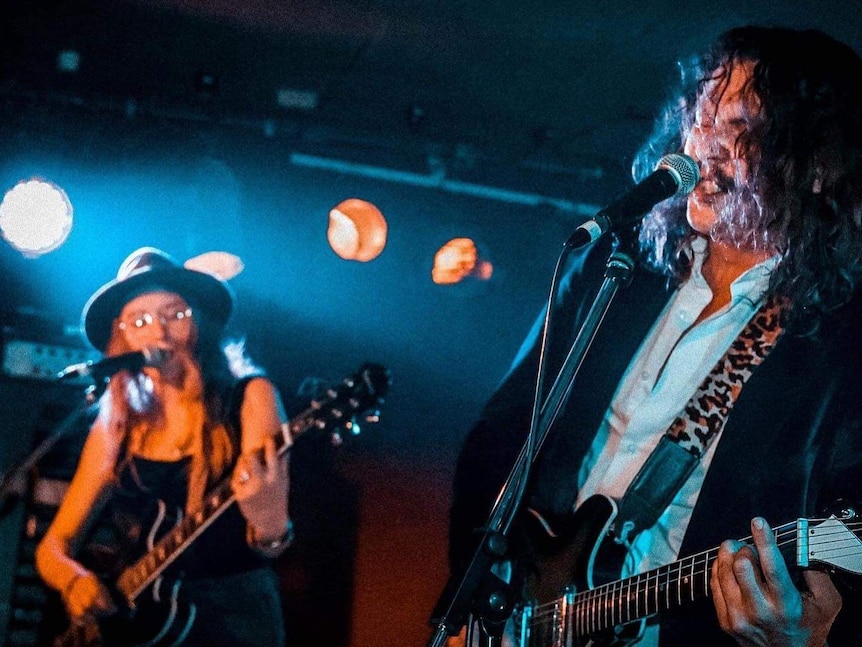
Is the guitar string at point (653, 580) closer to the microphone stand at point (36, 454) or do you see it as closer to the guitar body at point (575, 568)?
the guitar body at point (575, 568)

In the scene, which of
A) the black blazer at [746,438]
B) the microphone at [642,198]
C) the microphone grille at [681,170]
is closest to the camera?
the microphone at [642,198]

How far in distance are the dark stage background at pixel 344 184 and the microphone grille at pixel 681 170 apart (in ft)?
6.30

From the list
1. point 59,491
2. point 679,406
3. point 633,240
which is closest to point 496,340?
point 59,491

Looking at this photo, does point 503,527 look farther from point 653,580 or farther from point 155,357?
point 155,357

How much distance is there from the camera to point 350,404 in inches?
146

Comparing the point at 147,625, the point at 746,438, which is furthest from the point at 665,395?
the point at 147,625

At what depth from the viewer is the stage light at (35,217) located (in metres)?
3.92

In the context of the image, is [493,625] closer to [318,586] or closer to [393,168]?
[318,586]

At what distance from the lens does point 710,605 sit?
81.5 inches

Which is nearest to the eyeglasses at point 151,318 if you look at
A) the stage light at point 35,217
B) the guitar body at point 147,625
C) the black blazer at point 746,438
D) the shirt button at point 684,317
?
the stage light at point 35,217

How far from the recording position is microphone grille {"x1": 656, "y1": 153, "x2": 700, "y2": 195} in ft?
5.82

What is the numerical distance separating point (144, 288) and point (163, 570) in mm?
1177

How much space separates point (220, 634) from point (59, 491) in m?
0.89

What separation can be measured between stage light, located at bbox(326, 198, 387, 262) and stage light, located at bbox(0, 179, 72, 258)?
1159 millimetres
